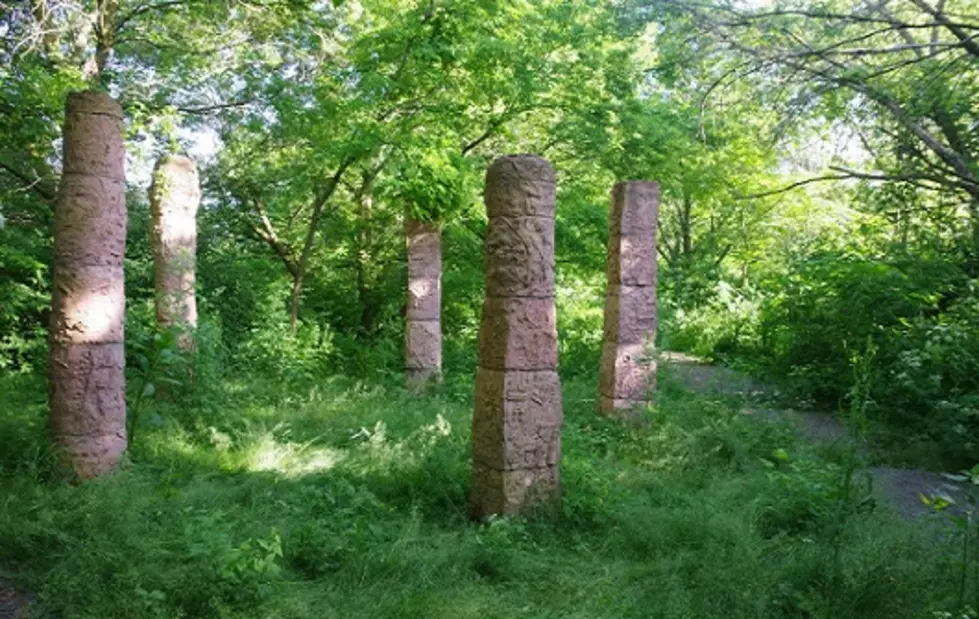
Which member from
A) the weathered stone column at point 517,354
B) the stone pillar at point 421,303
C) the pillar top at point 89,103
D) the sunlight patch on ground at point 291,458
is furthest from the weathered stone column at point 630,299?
the pillar top at point 89,103

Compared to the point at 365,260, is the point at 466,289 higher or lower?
lower

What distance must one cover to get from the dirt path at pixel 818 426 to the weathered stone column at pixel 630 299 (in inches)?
23.6

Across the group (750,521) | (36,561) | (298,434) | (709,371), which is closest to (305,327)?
(298,434)

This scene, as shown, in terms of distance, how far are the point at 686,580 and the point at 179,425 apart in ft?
17.7

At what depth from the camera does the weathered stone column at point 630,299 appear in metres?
8.98

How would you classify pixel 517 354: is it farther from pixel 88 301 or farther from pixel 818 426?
pixel 818 426

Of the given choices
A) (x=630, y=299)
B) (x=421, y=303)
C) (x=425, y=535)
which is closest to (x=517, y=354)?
(x=425, y=535)

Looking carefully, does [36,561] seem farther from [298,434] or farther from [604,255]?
[604,255]

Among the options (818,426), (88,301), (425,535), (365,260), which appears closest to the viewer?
(425,535)

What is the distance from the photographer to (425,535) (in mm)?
5039

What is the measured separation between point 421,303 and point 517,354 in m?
5.71

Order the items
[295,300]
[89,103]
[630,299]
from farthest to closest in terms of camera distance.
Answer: [295,300] < [630,299] < [89,103]

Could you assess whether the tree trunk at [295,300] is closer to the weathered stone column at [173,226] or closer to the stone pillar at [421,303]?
the stone pillar at [421,303]

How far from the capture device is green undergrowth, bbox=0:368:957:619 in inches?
148
